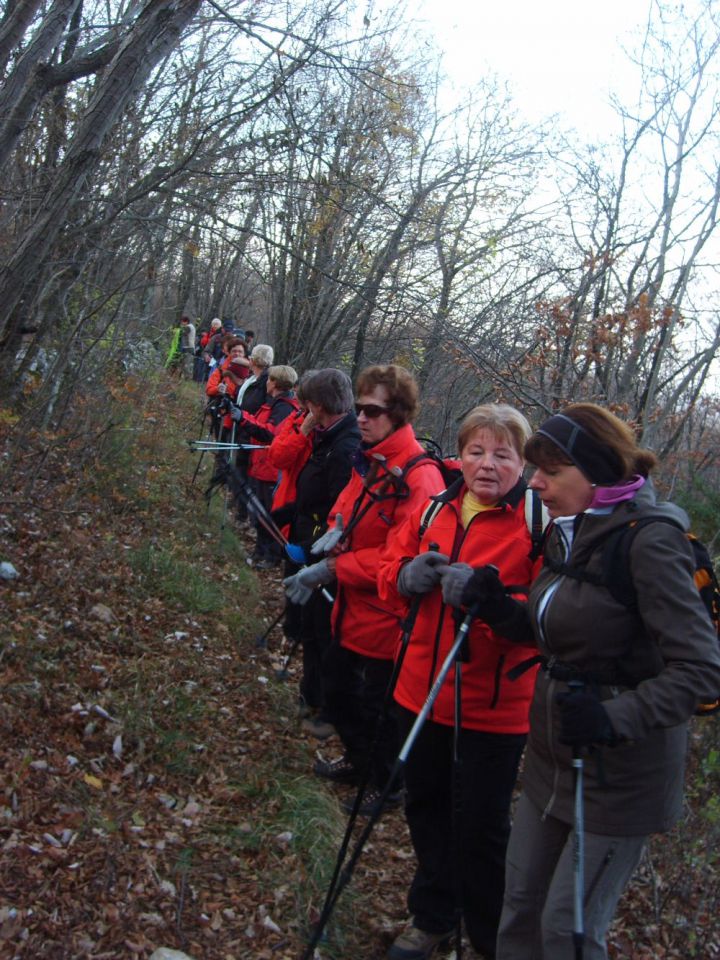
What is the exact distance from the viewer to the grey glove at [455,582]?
2963 millimetres

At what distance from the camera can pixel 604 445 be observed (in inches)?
104

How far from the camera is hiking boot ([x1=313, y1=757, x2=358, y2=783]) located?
16.3 feet

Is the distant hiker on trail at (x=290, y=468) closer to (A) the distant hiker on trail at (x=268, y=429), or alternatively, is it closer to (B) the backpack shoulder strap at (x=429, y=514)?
(A) the distant hiker on trail at (x=268, y=429)

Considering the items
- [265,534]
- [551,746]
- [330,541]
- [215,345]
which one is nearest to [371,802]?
[330,541]

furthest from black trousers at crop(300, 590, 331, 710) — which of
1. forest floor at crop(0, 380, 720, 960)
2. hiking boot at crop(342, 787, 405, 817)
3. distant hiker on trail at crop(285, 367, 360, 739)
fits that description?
hiking boot at crop(342, 787, 405, 817)

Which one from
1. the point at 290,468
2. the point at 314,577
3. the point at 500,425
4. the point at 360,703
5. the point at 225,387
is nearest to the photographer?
the point at 500,425

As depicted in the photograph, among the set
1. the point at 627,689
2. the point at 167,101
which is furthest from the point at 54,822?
the point at 167,101

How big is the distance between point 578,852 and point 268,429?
665 cm

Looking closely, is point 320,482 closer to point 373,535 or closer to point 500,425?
point 373,535

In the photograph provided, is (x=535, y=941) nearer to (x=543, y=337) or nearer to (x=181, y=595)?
(x=181, y=595)

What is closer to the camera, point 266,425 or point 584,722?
point 584,722

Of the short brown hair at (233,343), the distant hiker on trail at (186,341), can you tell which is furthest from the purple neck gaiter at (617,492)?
the distant hiker on trail at (186,341)

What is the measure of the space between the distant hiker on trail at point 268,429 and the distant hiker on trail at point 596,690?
18.5ft

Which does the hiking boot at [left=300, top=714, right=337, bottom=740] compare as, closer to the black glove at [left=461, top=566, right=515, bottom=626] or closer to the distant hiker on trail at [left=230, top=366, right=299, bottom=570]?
the distant hiker on trail at [left=230, top=366, right=299, bottom=570]
